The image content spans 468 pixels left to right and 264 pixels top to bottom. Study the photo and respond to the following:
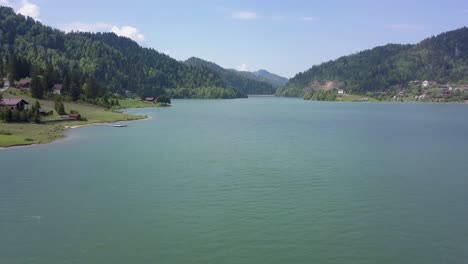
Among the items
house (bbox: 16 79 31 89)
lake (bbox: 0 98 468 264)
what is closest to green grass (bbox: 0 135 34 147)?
lake (bbox: 0 98 468 264)

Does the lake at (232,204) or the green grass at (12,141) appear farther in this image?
the green grass at (12,141)

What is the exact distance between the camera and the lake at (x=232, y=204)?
25.6 m

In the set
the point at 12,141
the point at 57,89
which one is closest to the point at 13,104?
the point at 12,141

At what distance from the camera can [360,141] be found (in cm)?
7175

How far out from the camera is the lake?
2556 cm

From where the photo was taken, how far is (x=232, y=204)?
34406mm

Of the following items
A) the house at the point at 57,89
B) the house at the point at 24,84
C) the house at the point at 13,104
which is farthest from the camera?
the house at the point at 57,89

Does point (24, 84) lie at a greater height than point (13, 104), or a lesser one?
greater

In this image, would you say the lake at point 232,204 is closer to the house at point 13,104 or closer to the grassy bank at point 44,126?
the grassy bank at point 44,126

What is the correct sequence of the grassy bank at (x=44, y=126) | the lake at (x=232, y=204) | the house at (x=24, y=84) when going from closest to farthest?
the lake at (x=232, y=204) < the grassy bank at (x=44, y=126) < the house at (x=24, y=84)

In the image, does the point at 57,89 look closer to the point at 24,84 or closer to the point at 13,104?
the point at 24,84

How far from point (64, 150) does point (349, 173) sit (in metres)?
34.6

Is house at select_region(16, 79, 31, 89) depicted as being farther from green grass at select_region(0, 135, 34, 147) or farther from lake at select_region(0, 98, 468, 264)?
lake at select_region(0, 98, 468, 264)

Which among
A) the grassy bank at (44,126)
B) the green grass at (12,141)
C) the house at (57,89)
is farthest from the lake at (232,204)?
the house at (57,89)
